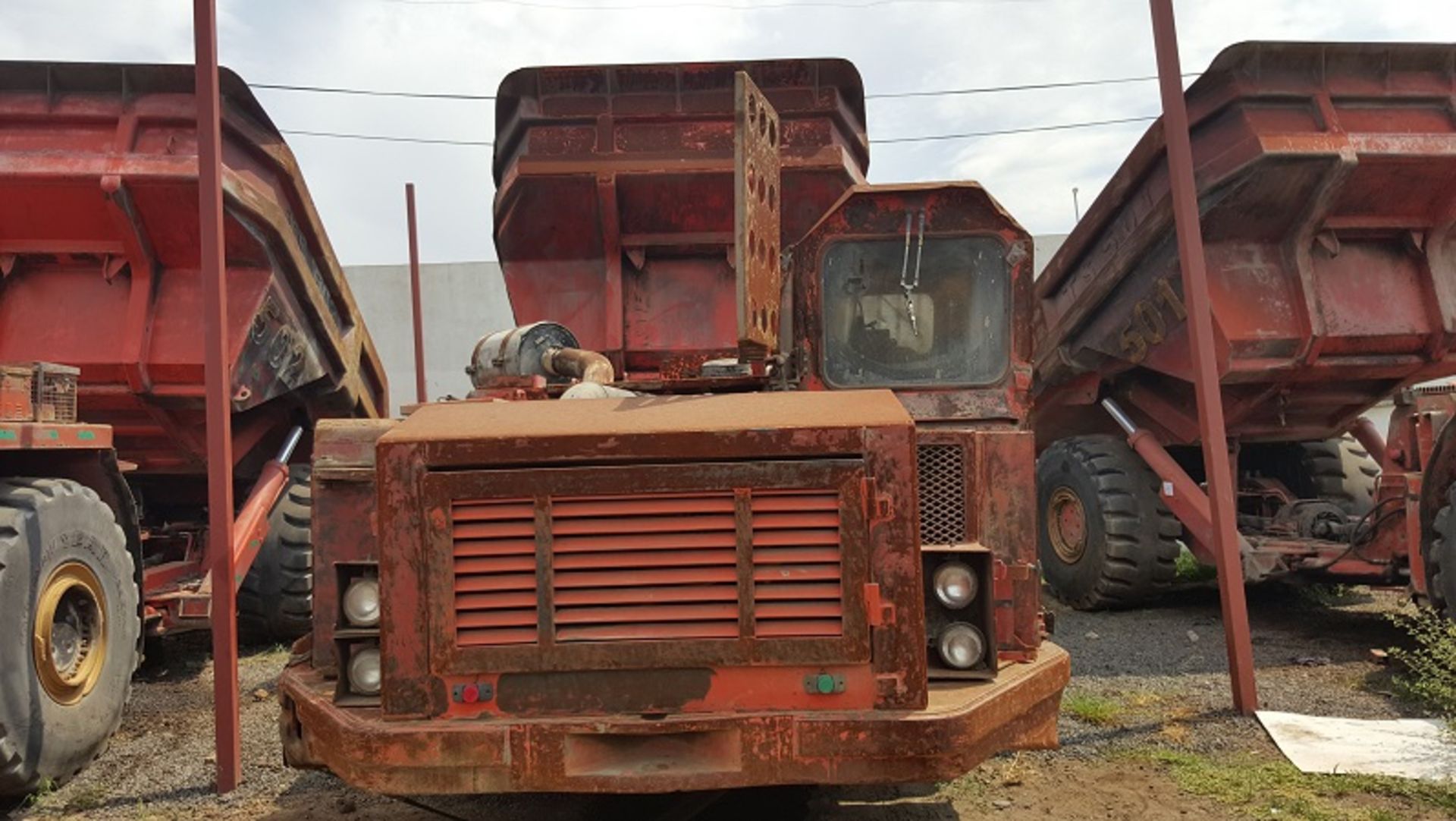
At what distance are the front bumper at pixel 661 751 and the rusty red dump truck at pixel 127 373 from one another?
2.31 m

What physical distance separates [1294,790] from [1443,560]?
7.61 feet

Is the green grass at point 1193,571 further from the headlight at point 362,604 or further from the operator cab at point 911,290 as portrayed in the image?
the headlight at point 362,604

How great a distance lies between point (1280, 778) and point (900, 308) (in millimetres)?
2526

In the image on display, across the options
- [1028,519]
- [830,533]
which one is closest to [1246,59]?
[1028,519]

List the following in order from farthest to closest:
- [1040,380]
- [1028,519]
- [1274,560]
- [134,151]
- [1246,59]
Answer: [1040,380] → [1274,560] → [1246,59] → [134,151] → [1028,519]

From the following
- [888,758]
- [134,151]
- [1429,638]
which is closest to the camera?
[888,758]

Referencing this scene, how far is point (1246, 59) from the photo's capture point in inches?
277

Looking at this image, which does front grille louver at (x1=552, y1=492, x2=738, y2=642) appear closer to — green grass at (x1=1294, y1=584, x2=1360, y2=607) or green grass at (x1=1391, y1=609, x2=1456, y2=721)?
green grass at (x1=1391, y1=609, x2=1456, y2=721)

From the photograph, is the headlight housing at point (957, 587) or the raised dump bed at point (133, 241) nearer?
the headlight housing at point (957, 587)

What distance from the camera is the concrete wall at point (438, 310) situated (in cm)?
2092

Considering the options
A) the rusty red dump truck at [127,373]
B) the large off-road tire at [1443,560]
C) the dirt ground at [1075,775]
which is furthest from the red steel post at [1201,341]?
the rusty red dump truck at [127,373]

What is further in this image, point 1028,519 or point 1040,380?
point 1040,380

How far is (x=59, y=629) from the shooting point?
491cm

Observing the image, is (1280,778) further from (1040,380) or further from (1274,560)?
(1040,380)
